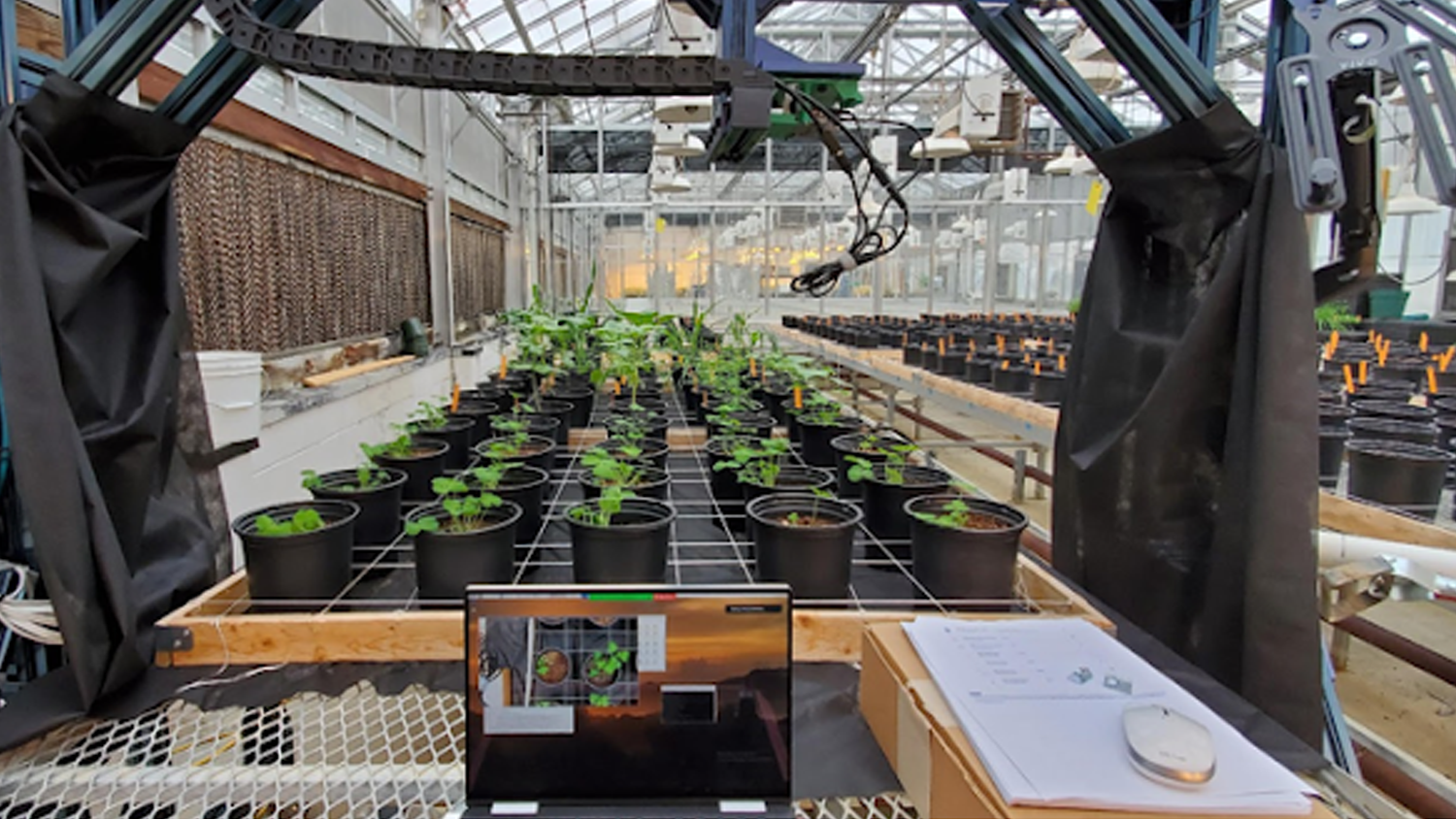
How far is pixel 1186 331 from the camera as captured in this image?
107 centimetres

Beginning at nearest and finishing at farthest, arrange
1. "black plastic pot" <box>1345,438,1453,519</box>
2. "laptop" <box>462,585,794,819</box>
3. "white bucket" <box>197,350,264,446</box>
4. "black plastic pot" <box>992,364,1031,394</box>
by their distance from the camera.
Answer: "laptop" <box>462,585,794,819</box>
"black plastic pot" <box>1345,438,1453,519</box>
"white bucket" <box>197,350,264,446</box>
"black plastic pot" <box>992,364,1031,394</box>

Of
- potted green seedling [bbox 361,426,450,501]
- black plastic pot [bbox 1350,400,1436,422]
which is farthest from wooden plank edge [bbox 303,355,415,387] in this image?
black plastic pot [bbox 1350,400,1436,422]

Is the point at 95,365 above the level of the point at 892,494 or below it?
above

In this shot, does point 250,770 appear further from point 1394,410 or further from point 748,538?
point 1394,410

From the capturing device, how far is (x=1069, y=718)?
0.74 meters

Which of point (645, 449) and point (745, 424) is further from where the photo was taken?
point (745, 424)

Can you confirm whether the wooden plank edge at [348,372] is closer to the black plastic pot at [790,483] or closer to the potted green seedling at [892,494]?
the black plastic pot at [790,483]

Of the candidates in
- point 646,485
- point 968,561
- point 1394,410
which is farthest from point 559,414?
point 1394,410

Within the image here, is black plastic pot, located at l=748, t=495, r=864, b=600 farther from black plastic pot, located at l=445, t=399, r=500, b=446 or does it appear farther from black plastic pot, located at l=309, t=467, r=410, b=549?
black plastic pot, located at l=445, t=399, r=500, b=446

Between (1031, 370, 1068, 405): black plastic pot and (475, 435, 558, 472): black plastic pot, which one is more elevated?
(1031, 370, 1068, 405): black plastic pot

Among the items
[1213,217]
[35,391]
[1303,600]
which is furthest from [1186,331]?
[35,391]

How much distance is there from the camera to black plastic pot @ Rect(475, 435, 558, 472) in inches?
70.3

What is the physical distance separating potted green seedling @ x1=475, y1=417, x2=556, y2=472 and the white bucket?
1.87 ft

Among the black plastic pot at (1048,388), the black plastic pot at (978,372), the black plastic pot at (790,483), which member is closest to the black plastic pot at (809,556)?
the black plastic pot at (790,483)
